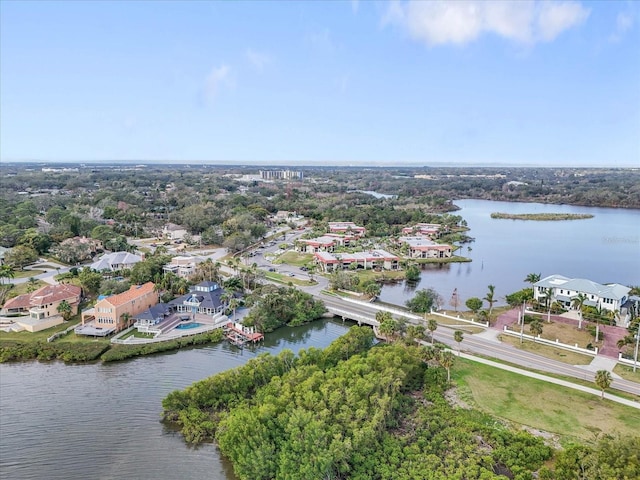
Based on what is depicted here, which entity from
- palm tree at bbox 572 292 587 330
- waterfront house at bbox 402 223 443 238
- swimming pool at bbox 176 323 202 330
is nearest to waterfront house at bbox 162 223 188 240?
swimming pool at bbox 176 323 202 330

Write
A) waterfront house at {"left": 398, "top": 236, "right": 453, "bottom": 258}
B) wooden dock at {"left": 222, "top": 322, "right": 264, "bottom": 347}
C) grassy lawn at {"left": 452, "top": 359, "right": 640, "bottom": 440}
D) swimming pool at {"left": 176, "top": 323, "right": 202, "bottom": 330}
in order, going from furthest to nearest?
1. waterfront house at {"left": 398, "top": 236, "right": 453, "bottom": 258}
2. swimming pool at {"left": 176, "top": 323, "right": 202, "bottom": 330}
3. wooden dock at {"left": 222, "top": 322, "right": 264, "bottom": 347}
4. grassy lawn at {"left": 452, "top": 359, "right": 640, "bottom": 440}

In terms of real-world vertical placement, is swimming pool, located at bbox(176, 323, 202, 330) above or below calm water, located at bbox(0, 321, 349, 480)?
above

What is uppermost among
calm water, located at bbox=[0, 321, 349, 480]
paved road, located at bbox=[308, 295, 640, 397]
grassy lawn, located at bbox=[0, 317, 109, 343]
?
paved road, located at bbox=[308, 295, 640, 397]

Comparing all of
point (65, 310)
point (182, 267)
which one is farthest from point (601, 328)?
point (65, 310)

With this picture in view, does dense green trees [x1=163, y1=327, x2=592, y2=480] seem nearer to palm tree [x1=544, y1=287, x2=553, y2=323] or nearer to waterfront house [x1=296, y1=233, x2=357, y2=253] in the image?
palm tree [x1=544, y1=287, x2=553, y2=323]

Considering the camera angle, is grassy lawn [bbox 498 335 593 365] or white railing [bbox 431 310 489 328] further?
white railing [bbox 431 310 489 328]

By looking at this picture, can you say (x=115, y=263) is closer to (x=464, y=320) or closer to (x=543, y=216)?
(x=464, y=320)

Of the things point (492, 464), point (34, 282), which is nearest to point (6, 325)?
point (34, 282)

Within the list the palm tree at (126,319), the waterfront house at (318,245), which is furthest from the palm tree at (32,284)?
the waterfront house at (318,245)
